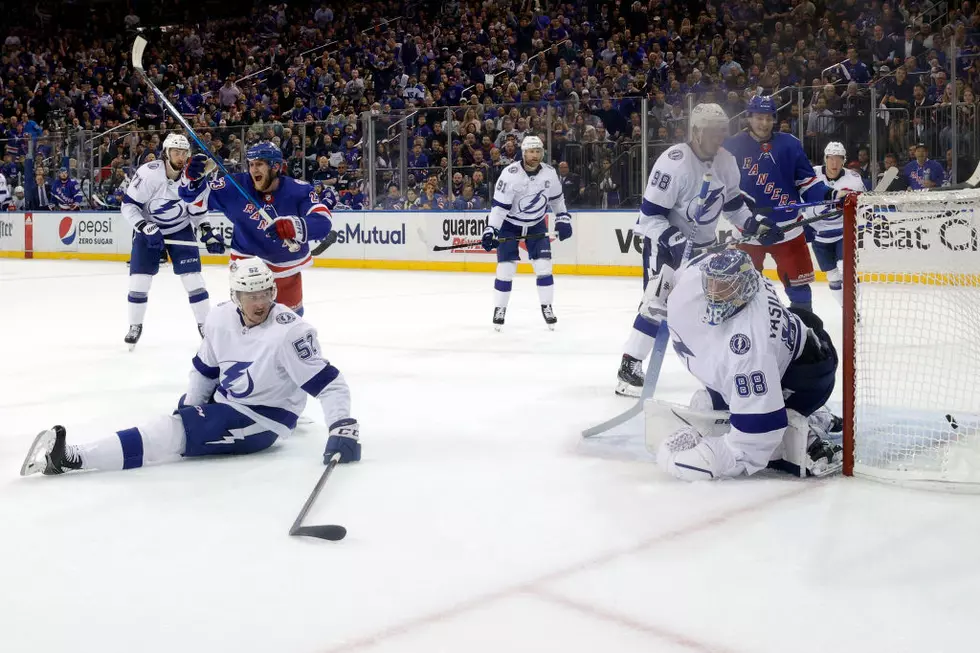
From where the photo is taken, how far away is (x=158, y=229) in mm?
6250

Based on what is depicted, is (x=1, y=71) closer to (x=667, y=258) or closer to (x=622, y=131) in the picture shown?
(x=622, y=131)

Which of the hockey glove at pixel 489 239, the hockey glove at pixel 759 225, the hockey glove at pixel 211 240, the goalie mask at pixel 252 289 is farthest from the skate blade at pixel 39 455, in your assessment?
the hockey glove at pixel 489 239

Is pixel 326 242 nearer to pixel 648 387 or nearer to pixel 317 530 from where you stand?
pixel 648 387

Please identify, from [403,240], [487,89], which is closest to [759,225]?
[403,240]

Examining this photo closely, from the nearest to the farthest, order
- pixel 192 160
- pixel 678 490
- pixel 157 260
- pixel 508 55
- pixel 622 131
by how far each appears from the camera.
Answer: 1. pixel 678 490
2. pixel 192 160
3. pixel 157 260
4. pixel 622 131
5. pixel 508 55

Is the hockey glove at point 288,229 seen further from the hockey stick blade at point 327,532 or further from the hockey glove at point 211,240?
the hockey stick blade at point 327,532

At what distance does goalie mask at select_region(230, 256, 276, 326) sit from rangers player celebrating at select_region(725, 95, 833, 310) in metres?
2.90

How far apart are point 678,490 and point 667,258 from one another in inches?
67.8

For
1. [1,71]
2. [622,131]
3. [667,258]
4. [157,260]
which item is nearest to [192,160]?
[157,260]

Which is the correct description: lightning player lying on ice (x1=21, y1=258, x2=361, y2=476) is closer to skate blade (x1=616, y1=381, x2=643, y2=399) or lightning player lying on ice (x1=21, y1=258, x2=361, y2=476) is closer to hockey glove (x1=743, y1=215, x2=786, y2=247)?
skate blade (x1=616, y1=381, x2=643, y2=399)

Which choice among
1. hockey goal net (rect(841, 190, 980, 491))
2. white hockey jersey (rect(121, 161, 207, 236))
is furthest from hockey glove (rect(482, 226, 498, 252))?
hockey goal net (rect(841, 190, 980, 491))

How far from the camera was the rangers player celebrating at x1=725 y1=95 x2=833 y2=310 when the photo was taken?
536 cm

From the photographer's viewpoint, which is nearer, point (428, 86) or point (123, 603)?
point (123, 603)

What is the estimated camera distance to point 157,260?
6445mm
